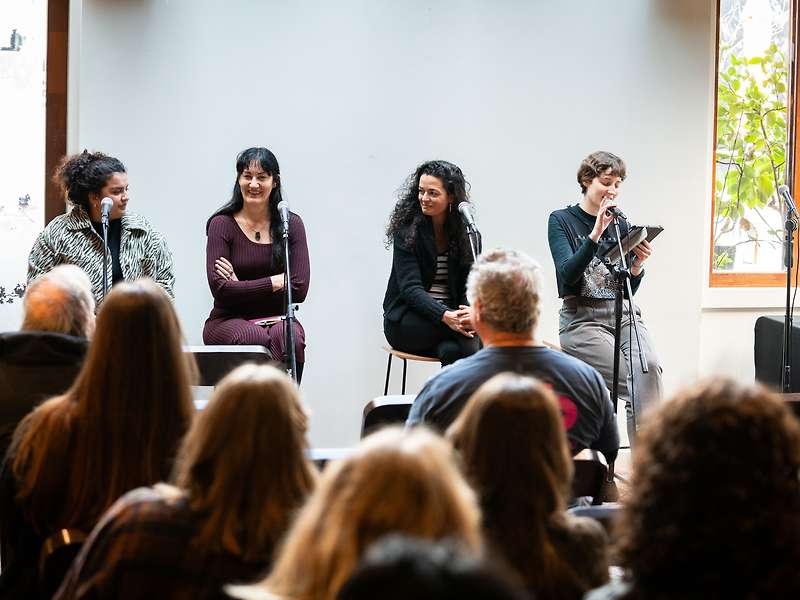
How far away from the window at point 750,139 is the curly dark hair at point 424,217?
179 cm

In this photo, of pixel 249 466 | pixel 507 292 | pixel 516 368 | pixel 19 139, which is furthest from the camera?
pixel 19 139

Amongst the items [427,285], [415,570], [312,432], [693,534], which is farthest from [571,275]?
[415,570]

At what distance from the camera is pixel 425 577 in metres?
0.74

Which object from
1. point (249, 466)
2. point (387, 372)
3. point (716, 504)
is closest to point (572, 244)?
point (387, 372)

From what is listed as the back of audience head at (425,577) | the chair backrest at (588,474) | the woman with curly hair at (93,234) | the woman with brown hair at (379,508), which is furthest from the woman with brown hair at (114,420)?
the woman with curly hair at (93,234)

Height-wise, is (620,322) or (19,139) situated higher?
(19,139)

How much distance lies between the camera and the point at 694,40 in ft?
18.0

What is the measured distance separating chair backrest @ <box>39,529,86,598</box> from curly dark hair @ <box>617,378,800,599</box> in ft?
3.46

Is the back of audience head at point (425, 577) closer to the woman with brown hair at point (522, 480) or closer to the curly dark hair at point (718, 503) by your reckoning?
the curly dark hair at point (718, 503)

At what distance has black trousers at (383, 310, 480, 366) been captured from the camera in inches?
181

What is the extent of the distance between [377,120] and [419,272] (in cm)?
98

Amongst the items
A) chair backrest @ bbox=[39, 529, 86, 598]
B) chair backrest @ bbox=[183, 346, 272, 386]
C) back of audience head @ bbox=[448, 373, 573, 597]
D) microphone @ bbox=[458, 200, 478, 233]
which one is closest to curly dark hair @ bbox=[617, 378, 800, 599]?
back of audience head @ bbox=[448, 373, 573, 597]

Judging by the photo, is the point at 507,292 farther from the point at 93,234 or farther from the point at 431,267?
the point at 93,234

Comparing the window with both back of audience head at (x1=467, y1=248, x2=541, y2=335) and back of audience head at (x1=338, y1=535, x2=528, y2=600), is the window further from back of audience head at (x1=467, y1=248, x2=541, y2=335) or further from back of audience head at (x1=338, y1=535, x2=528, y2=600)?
back of audience head at (x1=338, y1=535, x2=528, y2=600)
